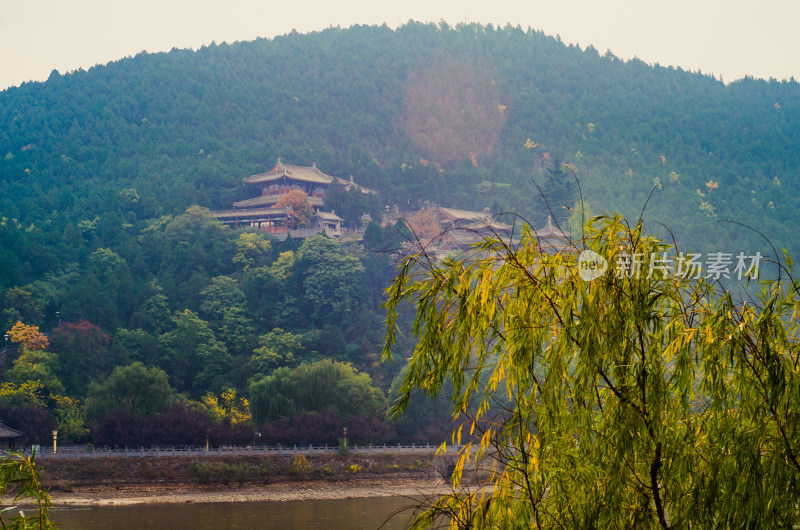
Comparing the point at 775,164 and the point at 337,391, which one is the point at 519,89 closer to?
the point at 775,164

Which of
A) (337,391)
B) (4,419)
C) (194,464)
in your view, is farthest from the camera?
(337,391)

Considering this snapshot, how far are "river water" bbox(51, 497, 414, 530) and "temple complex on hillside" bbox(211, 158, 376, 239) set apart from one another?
3554cm

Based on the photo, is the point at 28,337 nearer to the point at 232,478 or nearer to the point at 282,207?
the point at 232,478

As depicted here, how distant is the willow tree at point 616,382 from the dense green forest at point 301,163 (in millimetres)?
24964

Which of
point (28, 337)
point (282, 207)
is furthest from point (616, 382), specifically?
point (282, 207)

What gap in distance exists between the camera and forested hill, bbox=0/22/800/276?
251 ft

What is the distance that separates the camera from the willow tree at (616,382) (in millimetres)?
3664

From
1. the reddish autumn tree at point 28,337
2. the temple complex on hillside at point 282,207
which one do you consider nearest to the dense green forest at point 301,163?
the reddish autumn tree at point 28,337

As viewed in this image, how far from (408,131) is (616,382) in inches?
3928

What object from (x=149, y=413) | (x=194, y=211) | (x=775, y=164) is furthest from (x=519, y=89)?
(x=149, y=413)

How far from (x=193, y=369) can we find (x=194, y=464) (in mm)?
13388

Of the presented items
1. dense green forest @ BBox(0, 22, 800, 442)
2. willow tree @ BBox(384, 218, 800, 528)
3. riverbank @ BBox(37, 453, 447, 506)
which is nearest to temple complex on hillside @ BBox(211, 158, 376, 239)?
dense green forest @ BBox(0, 22, 800, 442)

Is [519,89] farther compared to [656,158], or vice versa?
[519,89]

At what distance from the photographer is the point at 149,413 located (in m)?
35.3
